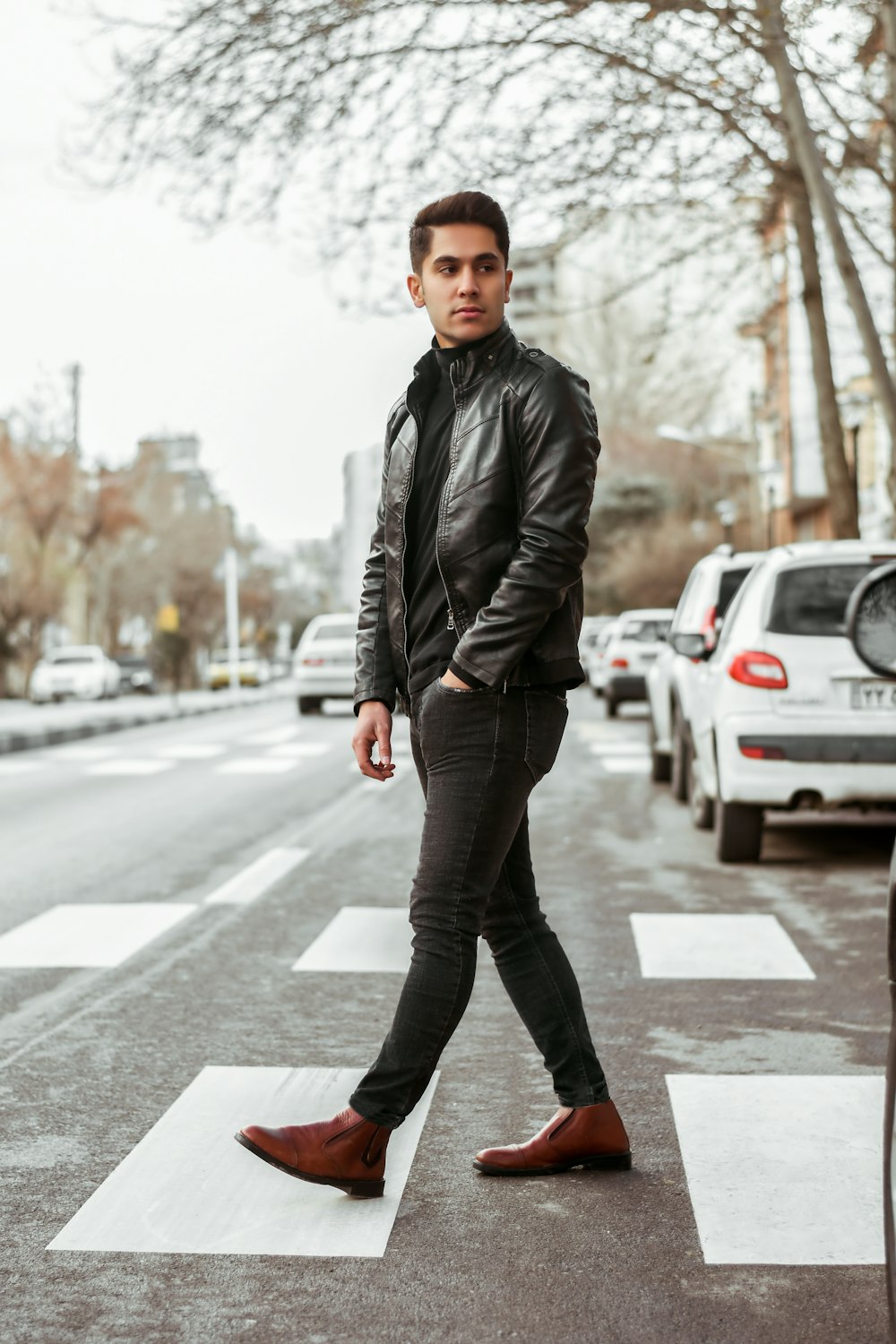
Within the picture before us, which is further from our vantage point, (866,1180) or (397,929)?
(397,929)

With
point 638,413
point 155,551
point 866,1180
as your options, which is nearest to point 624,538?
point 638,413

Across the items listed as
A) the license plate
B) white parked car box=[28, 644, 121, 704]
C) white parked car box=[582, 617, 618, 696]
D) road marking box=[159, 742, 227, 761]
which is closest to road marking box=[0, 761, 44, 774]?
road marking box=[159, 742, 227, 761]

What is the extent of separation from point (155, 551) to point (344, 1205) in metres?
69.2

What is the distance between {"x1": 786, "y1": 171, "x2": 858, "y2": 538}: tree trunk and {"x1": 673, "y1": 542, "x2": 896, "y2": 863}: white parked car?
10086 millimetres

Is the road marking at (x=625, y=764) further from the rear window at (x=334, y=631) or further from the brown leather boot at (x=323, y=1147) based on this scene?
the rear window at (x=334, y=631)

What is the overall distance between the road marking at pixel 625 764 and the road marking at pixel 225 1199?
12637mm

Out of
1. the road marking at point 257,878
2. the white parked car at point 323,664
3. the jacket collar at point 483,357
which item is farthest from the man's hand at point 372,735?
the white parked car at point 323,664

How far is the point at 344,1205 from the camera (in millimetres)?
3887

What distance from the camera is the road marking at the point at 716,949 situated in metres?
6.77

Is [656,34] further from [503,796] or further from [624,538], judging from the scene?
[624,538]

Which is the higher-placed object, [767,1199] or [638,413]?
[638,413]

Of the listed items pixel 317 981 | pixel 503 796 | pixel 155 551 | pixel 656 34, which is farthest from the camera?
pixel 155 551

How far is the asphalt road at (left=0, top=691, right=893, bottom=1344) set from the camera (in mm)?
3330

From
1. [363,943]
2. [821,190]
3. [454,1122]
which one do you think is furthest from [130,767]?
[454,1122]
